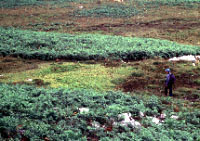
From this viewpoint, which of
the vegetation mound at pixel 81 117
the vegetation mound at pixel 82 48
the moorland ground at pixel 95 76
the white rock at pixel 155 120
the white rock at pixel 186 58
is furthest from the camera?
the vegetation mound at pixel 82 48

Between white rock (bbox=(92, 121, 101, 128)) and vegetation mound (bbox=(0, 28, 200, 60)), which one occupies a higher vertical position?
vegetation mound (bbox=(0, 28, 200, 60))

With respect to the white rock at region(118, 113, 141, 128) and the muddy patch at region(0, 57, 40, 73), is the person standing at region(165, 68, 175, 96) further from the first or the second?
the muddy patch at region(0, 57, 40, 73)

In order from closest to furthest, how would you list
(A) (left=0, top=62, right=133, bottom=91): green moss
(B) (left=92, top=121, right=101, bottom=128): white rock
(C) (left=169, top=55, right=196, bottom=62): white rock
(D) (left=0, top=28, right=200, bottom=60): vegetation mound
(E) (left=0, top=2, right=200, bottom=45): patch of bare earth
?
1. (B) (left=92, top=121, right=101, bottom=128): white rock
2. (A) (left=0, top=62, right=133, bottom=91): green moss
3. (C) (left=169, top=55, right=196, bottom=62): white rock
4. (D) (left=0, top=28, right=200, bottom=60): vegetation mound
5. (E) (left=0, top=2, right=200, bottom=45): patch of bare earth

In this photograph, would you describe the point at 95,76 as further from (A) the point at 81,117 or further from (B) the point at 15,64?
(B) the point at 15,64

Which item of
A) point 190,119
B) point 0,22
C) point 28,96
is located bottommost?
point 190,119

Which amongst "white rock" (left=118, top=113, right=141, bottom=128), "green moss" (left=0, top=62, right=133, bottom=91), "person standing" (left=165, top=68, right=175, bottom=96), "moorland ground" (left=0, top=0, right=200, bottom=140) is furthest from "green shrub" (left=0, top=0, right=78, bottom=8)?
"white rock" (left=118, top=113, right=141, bottom=128)

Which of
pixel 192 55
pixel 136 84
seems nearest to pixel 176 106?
pixel 136 84

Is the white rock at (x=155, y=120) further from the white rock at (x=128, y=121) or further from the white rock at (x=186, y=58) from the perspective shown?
the white rock at (x=186, y=58)

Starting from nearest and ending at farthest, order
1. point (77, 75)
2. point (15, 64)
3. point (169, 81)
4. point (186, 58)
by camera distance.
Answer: point (169, 81), point (77, 75), point (15, 64), point (186, 58)

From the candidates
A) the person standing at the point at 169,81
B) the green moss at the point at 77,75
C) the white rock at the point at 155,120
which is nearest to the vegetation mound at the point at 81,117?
the white rock at the point at 155,120

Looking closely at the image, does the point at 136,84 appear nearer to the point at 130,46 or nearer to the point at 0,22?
the point at 130,46

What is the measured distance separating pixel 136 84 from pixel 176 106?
3939 mm

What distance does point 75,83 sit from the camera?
58.1 feet

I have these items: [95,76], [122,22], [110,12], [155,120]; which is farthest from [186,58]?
[110,12]
